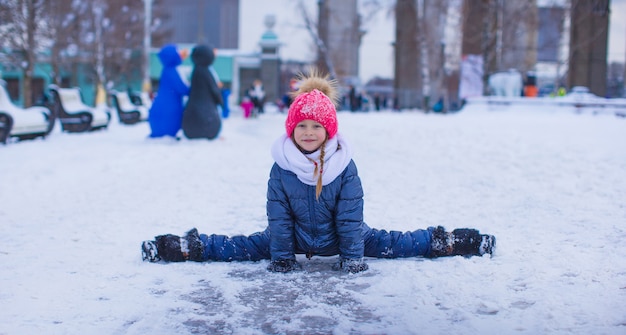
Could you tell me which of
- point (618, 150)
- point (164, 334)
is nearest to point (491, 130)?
point (618, 150)

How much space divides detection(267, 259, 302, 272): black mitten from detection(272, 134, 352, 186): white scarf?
1.45ft

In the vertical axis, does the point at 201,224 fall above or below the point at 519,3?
below

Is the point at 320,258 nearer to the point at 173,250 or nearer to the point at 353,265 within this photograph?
the point at 353,265

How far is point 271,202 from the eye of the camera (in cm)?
326

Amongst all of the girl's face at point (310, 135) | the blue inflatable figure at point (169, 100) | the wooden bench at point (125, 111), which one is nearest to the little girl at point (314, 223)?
the girl's face at point (310, 135)

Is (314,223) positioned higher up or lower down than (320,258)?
higher up

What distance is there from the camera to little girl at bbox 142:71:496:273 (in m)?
3.22

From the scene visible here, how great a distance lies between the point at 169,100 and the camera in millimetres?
11711

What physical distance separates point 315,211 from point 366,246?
1.38 feet

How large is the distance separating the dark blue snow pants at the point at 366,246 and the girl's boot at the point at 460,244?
5cm

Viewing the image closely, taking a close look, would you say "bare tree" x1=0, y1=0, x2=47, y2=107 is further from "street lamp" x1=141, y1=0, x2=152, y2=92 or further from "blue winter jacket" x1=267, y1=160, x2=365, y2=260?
"blue winter jacket" x1=267, y1=160, x2=365, y2=260

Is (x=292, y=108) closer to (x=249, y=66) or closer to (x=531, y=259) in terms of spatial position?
(x=531, y=259)

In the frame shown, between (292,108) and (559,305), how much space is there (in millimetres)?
1653

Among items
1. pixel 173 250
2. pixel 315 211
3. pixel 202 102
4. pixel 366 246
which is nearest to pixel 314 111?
pixel 315 211
